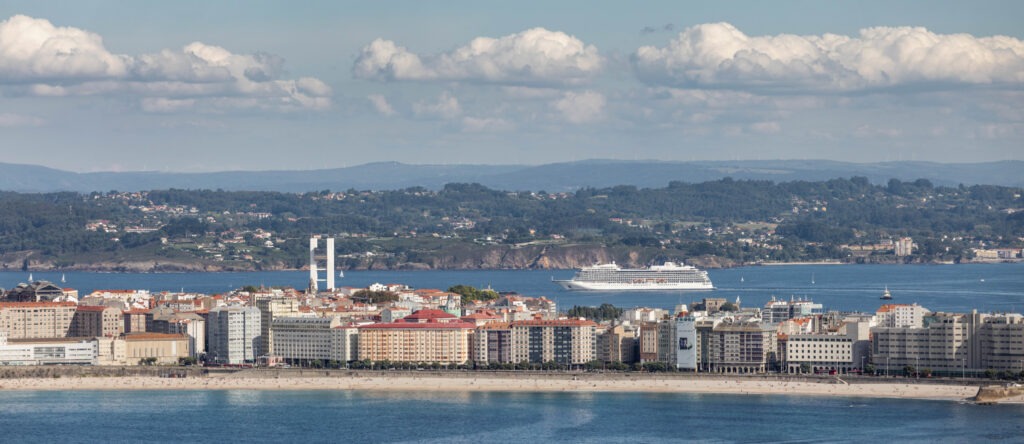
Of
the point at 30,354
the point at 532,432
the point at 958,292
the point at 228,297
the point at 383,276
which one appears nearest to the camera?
the point at 532,432

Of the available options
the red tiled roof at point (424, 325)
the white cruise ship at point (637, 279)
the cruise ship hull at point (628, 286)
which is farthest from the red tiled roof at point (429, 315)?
the white cruise ship at point (637, 279)

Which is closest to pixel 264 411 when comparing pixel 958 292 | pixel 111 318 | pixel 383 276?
pixel 111 318

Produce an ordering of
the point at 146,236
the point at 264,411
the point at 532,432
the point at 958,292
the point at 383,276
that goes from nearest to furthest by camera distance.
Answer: the point at 532,432 → the point at 264,411 → the point at 958,292 → the point at 383,276 → the point at 146,236

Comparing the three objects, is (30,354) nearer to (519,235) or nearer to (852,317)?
(852,317)

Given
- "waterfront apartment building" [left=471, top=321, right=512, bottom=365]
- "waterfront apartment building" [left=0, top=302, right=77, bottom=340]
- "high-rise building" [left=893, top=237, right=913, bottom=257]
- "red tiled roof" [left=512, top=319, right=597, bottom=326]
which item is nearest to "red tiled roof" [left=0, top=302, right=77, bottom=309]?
"waterfront apartment building" [left=0, top=302, right=77, bottom=340]

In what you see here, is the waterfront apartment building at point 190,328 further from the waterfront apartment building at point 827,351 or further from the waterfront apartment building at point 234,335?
the waterfront apartment building at point 827,351

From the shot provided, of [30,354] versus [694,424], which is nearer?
[694,424]
